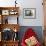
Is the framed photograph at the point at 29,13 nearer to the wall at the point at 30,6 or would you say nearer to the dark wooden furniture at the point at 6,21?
the wall at the point at 30,6

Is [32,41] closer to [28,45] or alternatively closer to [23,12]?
[28,45]

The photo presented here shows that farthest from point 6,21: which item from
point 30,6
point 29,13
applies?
point 30,6

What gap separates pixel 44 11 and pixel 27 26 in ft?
2.77

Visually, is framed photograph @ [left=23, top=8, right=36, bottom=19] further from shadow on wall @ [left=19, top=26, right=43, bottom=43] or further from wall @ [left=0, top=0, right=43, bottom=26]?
shadow on wall @ [left=19, top=26, right=43, bottom=43]

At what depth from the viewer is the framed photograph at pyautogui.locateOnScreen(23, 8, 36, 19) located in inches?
218

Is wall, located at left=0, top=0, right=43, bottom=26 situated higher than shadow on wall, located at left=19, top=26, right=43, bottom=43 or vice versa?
wall, located at left=0, top=0, right=43, bottom=26

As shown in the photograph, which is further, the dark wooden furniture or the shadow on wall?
the shadow on wall

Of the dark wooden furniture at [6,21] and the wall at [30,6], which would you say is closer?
the dark wooden furniture at [6,21]

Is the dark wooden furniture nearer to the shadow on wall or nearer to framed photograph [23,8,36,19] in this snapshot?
the shadow on wall

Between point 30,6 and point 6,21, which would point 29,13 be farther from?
point 6,21

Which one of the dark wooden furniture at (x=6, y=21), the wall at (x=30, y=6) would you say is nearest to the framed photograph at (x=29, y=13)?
the wall at (x=30, y=6)

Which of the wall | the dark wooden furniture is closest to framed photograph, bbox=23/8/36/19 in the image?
the wall

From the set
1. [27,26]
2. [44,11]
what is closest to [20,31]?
[27,26]

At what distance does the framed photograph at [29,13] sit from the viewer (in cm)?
553
